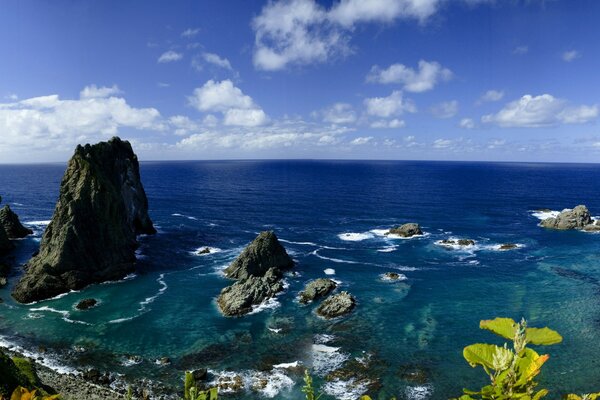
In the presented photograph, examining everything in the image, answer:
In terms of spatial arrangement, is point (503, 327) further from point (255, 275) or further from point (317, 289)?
point (255, 275)

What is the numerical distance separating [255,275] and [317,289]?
43.0 ft

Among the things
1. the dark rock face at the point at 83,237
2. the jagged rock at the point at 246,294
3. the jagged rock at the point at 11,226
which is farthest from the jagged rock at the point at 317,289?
the jagged rock at the point at 11,226

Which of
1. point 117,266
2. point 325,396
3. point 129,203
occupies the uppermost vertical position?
point 129,203

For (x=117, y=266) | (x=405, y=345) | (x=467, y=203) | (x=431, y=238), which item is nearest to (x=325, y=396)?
(x=405, y=345)

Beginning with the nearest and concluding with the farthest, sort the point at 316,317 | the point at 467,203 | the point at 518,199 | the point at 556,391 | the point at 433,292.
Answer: the point at 556,391, the point at 316,317, the point at 433,292, the point at 467,203, the point at 518,199

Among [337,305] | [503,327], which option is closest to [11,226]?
[337,305]

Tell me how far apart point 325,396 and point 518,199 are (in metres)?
165

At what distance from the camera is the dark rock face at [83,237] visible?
2677 inches

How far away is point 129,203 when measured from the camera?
324ft

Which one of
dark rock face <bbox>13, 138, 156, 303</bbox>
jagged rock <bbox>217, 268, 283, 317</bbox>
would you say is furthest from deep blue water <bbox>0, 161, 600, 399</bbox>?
dark rock face <bbox>13, 138, 156, 303</bbox>

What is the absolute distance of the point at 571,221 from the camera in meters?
113

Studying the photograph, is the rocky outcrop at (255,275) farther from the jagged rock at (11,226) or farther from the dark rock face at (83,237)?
the jagged rock at (11,226)

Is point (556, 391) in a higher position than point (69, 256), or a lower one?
lower

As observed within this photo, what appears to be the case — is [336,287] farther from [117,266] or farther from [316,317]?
[117,266]
